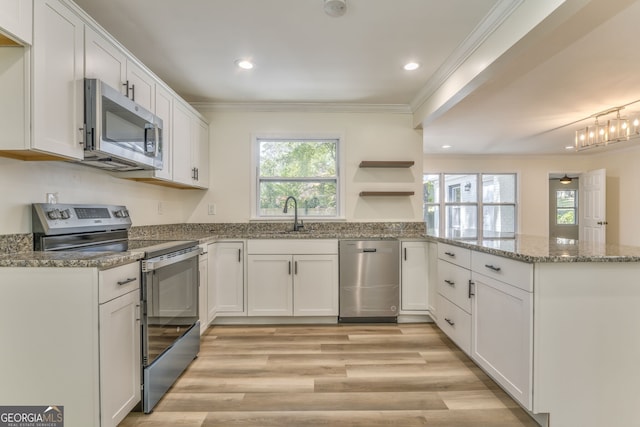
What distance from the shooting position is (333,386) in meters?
2.05

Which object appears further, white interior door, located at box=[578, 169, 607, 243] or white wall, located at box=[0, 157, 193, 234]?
white interior door, located at box=[578, 169, 607, 243]

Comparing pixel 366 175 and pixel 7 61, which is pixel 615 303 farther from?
pixel 7 61

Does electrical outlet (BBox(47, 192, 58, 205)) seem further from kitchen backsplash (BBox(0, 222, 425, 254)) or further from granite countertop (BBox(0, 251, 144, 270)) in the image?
kitchen backsplash (BBox(0, 222, 425, 254))

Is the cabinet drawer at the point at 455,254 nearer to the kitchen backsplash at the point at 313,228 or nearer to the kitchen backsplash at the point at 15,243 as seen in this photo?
the kitchen backsplash at the point at 313,228

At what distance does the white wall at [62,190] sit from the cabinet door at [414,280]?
8.35 feet

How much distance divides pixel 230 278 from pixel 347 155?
6.08 ft

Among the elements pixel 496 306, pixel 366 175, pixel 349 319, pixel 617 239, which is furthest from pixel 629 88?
pixel 617 239

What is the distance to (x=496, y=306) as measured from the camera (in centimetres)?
190

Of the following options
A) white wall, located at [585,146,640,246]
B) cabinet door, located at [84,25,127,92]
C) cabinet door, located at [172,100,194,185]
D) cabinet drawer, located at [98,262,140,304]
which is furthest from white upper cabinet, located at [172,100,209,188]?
white wall, located at [585,146,640,246]

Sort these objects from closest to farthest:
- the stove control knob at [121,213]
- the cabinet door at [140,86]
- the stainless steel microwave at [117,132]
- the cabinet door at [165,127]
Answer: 1. the stainless steel microwave at [117,132]
2. the cabinet door at [140,86]
3. the stove control knob at [121,213]
4. the cabinet door at [165,127]

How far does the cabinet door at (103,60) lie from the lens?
5.60ft

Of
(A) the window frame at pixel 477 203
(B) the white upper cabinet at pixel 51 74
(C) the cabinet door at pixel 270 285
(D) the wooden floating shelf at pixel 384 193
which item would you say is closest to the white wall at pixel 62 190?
(B) the white upper cabinet at pixel 51 74

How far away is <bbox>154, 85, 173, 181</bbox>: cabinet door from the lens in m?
2.49

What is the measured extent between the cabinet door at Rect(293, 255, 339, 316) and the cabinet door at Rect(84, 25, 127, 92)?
6.80 ft
